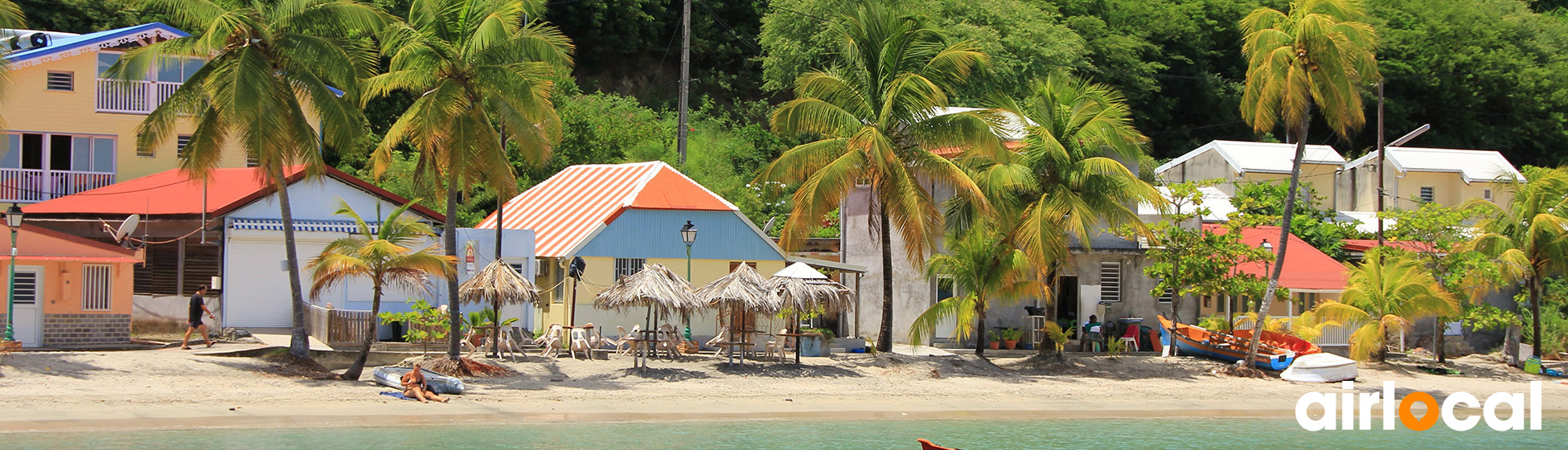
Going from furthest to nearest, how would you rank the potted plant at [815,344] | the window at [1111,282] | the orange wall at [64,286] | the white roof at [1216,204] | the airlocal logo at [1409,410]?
the white roof at [1216,204], the window at [1111,282], the potted plant at [815,344], the airlocal logo at [1409,410], the orange wall at [64,286]

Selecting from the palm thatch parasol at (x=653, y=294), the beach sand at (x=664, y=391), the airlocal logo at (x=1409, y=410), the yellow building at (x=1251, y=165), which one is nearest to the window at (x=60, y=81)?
the beach sand at (x=664, y=391)

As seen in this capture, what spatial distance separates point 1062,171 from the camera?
27.0 metres

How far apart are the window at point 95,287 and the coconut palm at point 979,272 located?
50.8ft

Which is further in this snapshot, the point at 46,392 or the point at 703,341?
the point at 703,341

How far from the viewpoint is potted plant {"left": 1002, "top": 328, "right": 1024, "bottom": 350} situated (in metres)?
29.9

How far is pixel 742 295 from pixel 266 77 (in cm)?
883

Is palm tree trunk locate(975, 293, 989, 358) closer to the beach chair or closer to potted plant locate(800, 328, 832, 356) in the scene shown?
potted plant locate(800, 328, 832, 356)

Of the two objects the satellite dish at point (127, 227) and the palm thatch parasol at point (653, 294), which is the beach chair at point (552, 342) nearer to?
the palm thatch parasol at point (653, 294)

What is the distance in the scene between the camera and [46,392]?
1870cm

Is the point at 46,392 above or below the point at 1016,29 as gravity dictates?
Result: below

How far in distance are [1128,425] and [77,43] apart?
27.2m

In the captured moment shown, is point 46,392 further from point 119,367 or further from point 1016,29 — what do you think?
point 1016,29

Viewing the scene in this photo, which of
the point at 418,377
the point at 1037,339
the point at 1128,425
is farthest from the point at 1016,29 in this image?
the point at 418,377

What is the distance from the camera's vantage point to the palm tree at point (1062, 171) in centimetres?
2611
